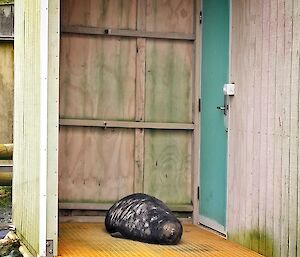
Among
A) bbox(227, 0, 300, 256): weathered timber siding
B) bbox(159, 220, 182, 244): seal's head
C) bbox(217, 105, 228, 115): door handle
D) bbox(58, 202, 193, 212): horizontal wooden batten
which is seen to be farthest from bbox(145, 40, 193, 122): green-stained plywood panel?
bbox(159, 220, 182, 244): seal's head

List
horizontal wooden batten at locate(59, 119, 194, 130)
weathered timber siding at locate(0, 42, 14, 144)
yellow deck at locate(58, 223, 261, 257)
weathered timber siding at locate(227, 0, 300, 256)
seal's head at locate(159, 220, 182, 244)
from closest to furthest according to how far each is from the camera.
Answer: weathered timber siding at locate(227, 0, 300, 256)
yellow deck at locate(58, 223, 261, 257)
seal's head at locate(159, 220, 182, 244)
horizontal wooden batten at locate(59, 119, 194, 130)
weathered timber siding at locate(0, 42, 14, 144)

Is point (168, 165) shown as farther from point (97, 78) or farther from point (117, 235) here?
Answer: point (117, 235)

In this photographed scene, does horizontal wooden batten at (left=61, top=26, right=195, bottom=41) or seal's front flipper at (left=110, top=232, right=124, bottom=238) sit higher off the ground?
horizontal wooden batten at (left=61, top=26, right=195, bottom=41)

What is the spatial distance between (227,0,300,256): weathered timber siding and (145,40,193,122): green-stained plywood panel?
43.3 inches

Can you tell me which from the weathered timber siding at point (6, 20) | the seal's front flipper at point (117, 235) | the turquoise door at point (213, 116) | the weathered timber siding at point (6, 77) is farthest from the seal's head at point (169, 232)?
the weathered timber siding at point (6, 20)

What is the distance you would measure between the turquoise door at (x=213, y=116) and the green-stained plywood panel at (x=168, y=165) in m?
0.24

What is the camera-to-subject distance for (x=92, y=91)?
759 cm

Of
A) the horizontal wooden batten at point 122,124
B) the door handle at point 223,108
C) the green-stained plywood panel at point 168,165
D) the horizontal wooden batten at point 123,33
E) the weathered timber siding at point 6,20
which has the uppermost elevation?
the weathered timber siding at point 6,20

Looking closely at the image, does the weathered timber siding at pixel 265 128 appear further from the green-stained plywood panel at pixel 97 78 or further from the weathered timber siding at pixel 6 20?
the weathered timber siding at pixel 6 20

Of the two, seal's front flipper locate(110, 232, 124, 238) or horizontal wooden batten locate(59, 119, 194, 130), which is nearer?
seal's front flipper locate(110, 232, 124, 238)

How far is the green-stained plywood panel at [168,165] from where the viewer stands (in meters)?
7.71

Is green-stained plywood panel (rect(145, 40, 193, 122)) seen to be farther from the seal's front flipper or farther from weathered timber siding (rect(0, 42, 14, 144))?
weathered timber siding (rect(0, 42, 14, 144))

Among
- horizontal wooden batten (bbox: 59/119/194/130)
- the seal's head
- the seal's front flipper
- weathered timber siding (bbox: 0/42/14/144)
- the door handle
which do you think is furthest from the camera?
weathered timber siding (bbox: 0/42/14/144)

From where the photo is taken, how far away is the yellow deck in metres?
5.86
